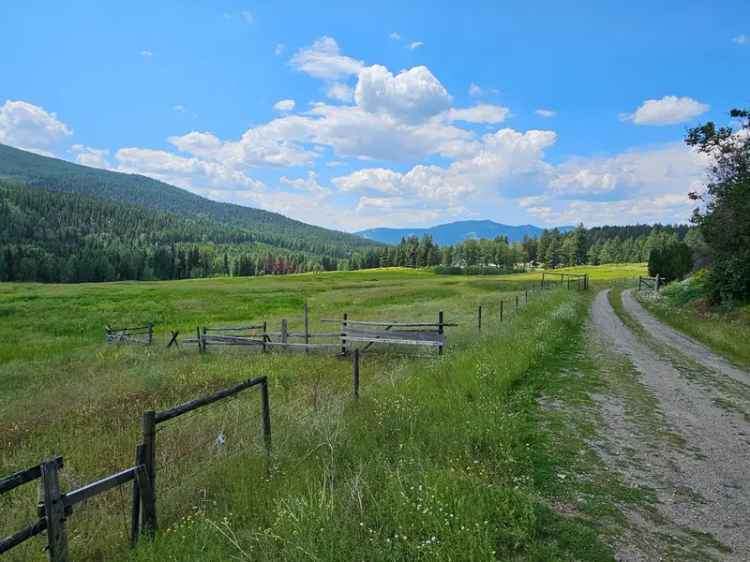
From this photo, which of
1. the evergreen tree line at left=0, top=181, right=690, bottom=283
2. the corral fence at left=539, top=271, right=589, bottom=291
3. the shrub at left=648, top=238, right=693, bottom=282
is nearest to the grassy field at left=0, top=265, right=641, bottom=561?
the corral fence at left=539, top=271, right=589, bottom=291

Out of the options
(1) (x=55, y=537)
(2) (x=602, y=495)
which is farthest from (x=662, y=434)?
(1) (x=55, y=537)

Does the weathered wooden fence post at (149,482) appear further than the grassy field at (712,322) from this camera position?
No

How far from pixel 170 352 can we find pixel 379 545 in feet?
68.4

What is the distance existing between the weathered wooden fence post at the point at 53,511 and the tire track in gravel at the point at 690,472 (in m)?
5.39

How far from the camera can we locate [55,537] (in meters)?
3.93

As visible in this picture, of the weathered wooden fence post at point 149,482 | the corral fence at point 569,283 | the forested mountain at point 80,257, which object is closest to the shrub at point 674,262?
the corral fence at point 569,283

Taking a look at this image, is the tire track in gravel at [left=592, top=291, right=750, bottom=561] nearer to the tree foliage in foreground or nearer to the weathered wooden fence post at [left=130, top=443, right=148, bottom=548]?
the weathered wooden fence post at [left=130, top=443, right=148, bottom=548]

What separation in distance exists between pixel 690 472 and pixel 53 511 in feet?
25.8

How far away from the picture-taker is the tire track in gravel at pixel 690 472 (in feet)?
14.7

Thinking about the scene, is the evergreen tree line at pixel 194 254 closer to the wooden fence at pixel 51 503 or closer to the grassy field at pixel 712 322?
the grassy field at pixel 712 322

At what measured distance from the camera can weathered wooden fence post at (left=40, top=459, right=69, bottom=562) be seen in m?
3.79

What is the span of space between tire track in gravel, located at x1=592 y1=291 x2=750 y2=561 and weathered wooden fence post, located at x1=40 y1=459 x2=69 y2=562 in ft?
17.7

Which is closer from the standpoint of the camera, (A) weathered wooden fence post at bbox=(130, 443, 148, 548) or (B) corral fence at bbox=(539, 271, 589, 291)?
(A) weathered wooden fence post at bbox=(130, 443, 148, 548)

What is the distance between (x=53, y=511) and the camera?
387 centimetres
